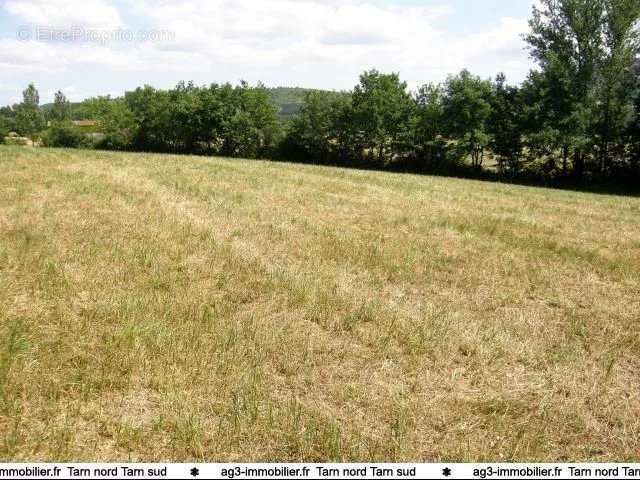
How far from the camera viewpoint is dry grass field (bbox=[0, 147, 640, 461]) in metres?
4.57

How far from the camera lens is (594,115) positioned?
4050cm

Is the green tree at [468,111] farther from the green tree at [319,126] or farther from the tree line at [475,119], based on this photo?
the green tree at [319,126]

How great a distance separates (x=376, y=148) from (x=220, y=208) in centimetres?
4281

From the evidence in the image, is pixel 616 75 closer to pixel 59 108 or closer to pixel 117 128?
pixel 117 128

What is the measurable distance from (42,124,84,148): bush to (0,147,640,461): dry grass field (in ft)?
239

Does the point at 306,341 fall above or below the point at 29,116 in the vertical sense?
below

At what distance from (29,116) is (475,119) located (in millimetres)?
124575

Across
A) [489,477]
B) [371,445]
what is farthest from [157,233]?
[489,477]

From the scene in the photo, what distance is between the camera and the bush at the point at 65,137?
77.8 m

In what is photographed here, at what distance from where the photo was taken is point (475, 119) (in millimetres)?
46062

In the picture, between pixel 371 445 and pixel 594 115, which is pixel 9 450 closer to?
pixel 371 445

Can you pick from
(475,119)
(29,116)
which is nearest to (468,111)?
(475,119)

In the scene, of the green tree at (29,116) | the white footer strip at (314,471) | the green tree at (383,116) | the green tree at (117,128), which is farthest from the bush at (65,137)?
the white footer strip at (314,471)

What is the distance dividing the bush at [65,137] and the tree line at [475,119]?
51.1 ft
